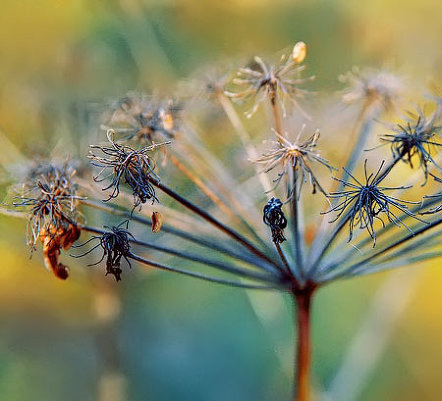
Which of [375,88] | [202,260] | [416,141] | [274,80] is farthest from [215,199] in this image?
[375,88]

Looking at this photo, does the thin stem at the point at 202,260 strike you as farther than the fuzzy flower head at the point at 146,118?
No

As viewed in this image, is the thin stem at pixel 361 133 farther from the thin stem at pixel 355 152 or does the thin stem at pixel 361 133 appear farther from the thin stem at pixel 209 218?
the thin stem at pixel 209 218

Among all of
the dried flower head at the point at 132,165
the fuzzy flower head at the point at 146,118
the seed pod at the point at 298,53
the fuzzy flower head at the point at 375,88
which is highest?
the fuzzy flower head at the point at 375,88

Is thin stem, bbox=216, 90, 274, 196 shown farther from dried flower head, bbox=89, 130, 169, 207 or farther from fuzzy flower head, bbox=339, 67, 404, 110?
dried flower head, bbox=89, 130, 169, 207

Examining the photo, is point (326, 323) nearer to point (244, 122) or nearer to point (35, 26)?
point (244, 122)

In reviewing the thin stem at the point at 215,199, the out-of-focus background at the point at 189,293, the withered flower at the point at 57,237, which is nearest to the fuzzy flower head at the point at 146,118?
the thin stem at the point at 215,199

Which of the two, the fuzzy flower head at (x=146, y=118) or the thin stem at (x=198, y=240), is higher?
the fuzzy flower head at (x=146, y=118)

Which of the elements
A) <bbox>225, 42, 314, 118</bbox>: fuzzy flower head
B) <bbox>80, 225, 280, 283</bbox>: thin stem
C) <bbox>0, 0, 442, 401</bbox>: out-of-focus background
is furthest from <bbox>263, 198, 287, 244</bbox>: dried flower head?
<bbox>0, 0, 442, 401</bbox>: out-of-focus background

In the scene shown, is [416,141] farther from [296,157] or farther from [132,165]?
[132,165]
